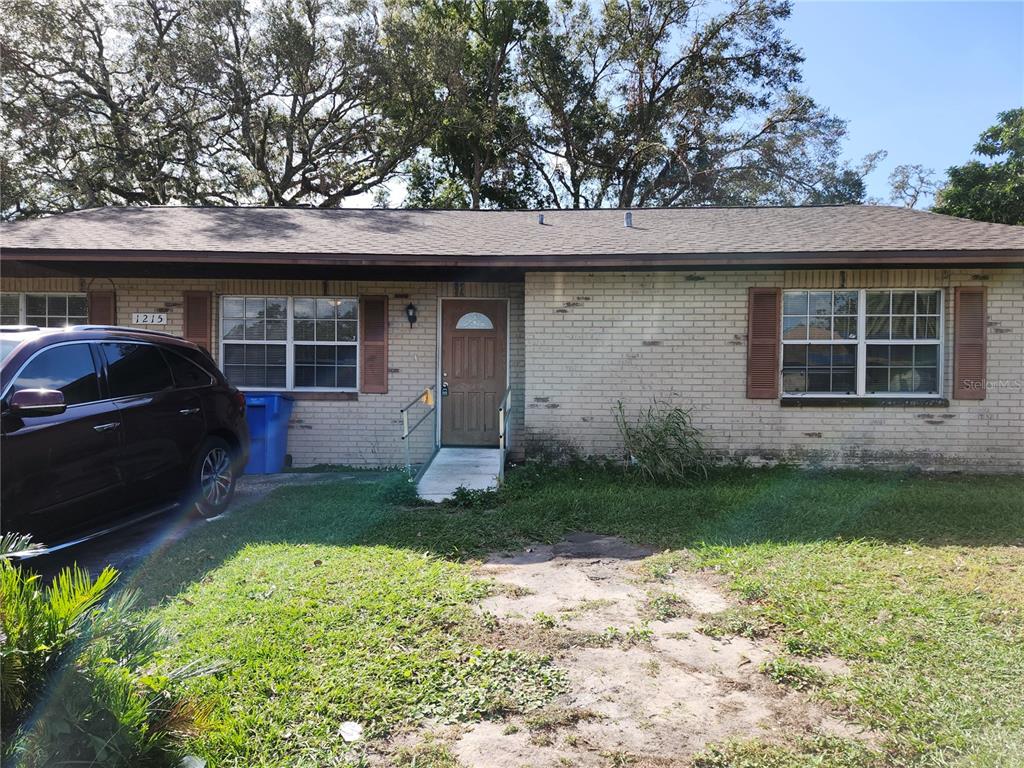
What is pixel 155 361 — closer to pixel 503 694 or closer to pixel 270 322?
pixel 270 322

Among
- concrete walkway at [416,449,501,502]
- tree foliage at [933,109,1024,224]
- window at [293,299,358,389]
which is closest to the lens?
→ concrete walkway at [416,449,501,502]

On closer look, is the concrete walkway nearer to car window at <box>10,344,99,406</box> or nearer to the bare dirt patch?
the bare dirt patch

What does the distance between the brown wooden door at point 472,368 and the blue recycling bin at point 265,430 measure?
229cm

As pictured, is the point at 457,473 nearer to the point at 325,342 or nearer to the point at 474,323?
the point at 474,323

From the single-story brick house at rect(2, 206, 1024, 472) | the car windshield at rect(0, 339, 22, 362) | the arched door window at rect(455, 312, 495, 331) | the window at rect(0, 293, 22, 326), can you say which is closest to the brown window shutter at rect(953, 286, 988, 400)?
the single-story brick house at rect(2, 206, 1024, 472)

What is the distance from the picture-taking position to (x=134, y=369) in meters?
5.54

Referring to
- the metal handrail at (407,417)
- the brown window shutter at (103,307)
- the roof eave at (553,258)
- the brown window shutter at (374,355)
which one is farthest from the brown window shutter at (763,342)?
the brown window shutter at (103,307)

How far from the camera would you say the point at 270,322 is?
31.3ft

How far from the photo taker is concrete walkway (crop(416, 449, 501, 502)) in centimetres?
761

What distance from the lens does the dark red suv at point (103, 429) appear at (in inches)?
171

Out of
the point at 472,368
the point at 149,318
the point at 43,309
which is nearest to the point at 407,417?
the point at 472,368

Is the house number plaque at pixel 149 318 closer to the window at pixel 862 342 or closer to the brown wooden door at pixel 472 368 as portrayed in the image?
the brown wooden door at pixel 472 368

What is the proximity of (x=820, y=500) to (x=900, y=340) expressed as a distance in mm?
3230

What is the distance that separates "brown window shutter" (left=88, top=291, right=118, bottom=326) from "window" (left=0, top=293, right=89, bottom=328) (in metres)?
0.14
